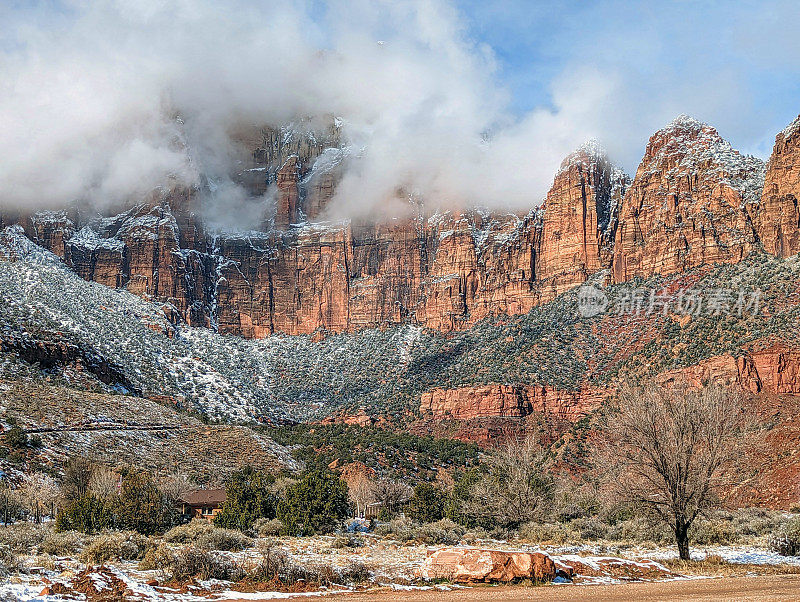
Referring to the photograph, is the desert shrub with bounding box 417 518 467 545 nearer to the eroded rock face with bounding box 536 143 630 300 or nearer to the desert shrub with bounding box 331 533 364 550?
the desert shrub with bounding box 331 533 364 550

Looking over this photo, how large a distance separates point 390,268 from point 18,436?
9263 cm

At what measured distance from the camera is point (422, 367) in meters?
105

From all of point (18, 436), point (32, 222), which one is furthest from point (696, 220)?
point (32, 222)

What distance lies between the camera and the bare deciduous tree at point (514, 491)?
38281 millimetres

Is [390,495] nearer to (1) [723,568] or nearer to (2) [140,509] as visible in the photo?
(2) [140,509]

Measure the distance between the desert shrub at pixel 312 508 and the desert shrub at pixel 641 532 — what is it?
1303 centimetres

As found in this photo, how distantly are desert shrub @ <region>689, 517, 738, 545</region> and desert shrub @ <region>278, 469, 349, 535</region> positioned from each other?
16337 millimetres

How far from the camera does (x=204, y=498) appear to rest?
152 feet

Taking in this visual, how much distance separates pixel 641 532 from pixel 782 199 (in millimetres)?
66472

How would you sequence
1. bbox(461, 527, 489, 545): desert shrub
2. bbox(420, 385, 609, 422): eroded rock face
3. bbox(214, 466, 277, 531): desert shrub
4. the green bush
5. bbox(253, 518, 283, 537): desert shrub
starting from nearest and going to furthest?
bbox(461, 527, 489, 545): desert shrub → bbox(253, 518, 283, 537): desert shrub → bbox(214, 466, 277, 531): desert shrub → the green bush → bbox(420, 385, 609, 422): eroded rock face

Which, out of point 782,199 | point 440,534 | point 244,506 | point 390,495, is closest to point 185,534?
point 440,534

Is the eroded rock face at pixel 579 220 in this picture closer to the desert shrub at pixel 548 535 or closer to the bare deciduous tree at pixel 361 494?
the bare deciduous tree at pixel 361 494


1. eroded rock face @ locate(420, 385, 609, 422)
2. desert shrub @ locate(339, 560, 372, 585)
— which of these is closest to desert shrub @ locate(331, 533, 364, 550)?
desert shrub @ locate(339, 560, 372, 585)

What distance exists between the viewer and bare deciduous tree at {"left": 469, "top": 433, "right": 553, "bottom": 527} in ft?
126
